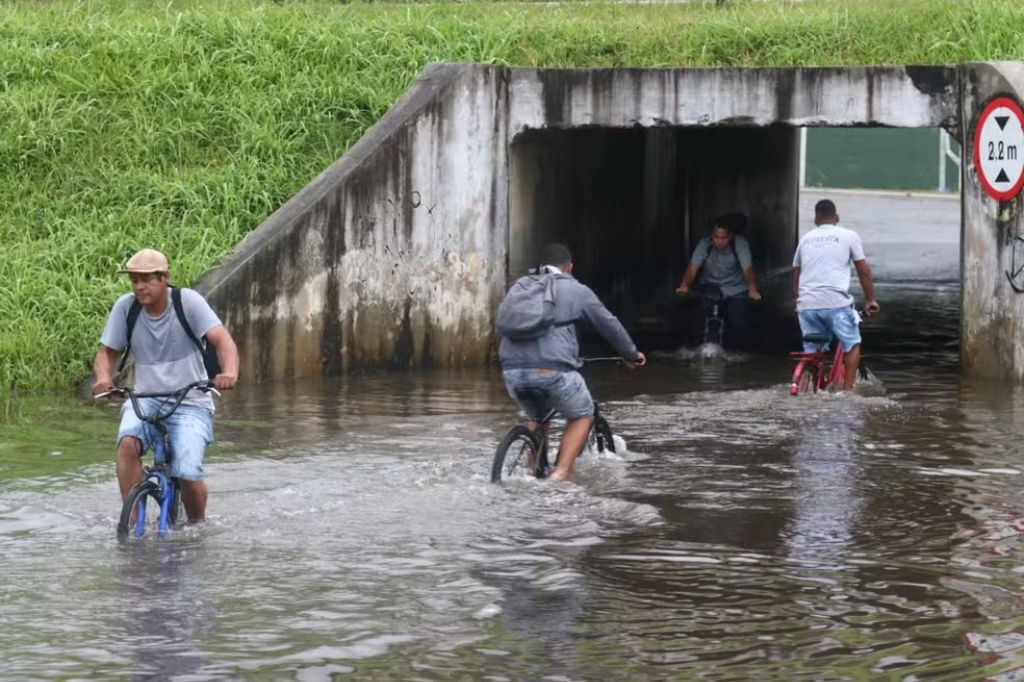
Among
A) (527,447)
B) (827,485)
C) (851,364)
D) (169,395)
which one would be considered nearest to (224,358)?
(169,395)

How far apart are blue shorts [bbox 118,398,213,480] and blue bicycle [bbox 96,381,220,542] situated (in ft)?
0.11

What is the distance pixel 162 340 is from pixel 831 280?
7.16m

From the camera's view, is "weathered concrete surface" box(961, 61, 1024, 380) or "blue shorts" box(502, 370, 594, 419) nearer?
"blue shorts" box(502, 370, 594, 419)

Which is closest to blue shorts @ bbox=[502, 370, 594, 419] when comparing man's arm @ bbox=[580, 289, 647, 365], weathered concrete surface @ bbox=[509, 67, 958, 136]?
man's arm @ bbox=[580, 289, 647, 365]

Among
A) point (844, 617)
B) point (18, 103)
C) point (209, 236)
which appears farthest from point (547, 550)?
point (18, 103)

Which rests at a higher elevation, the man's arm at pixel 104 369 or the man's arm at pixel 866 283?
the man's arm at pixel 866 283

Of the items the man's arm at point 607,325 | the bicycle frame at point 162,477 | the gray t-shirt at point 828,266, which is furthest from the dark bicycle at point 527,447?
the gray t-shirt at point 828,266

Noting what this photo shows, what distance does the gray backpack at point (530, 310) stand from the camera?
10.8m

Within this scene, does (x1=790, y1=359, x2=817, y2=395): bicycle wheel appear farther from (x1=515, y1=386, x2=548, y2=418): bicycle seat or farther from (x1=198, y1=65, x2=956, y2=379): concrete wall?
(x1=515, y1=386, x2=548, y2=418): bicycle seat

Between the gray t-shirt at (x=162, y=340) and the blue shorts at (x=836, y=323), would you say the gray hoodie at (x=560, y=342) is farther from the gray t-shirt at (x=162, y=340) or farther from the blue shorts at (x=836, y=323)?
the blue shorts at (x=836, y=323)

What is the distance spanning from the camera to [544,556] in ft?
30.1

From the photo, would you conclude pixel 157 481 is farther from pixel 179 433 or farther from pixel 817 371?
pixel 817 371

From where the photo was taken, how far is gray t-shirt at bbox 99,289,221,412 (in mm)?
9195

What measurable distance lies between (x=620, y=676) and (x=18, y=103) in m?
13.6
